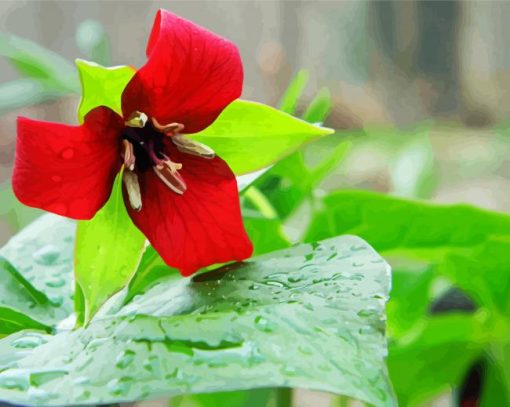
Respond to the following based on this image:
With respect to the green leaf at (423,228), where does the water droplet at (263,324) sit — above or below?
above

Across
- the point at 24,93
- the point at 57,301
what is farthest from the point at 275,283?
the point at 24,93

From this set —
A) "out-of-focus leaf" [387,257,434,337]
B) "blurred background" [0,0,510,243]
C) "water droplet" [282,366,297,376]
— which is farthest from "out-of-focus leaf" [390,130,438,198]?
"blurred background" [0,0,510,243]

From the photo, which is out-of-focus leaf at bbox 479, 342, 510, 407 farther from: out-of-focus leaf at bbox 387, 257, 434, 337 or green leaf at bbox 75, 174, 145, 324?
green leaf at bbox 75, 174, 145, 324

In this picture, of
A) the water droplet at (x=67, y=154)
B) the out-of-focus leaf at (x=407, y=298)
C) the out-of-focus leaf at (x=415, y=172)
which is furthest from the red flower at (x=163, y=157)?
the out-of-focus leaf at (x=415, y=172)

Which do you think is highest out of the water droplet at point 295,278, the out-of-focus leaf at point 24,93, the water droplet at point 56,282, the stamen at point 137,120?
the stamen at point 137,120

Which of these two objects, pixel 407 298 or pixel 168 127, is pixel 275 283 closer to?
pixel 168 127

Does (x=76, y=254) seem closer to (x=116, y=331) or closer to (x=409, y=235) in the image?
(x=116, y=331)

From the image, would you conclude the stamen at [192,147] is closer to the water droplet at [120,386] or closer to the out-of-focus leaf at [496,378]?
the water droplet at [120,386]

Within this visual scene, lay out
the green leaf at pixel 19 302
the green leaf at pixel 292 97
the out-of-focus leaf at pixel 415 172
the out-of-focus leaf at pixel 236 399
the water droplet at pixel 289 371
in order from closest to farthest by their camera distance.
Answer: the water droplet at pixel 289 371 → the green leaf at pixel 19 302 → the green leaf at pixel 292 97 → the out-of-focus leaf at pixel 236 399 → the out-of-focus leaf at pixel 415 172
